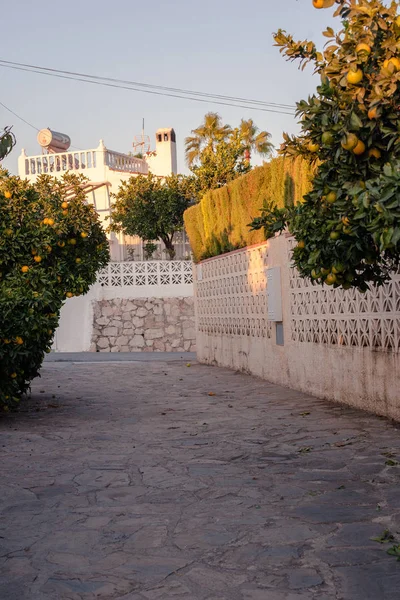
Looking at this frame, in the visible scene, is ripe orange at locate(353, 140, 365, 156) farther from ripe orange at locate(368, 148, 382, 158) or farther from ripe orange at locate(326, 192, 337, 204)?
ripe orange at locate(326, 192, 337, 204)

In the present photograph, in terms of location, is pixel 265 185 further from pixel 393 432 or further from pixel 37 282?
pixel 393 432

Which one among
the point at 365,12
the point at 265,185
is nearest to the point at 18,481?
the point at 365,12

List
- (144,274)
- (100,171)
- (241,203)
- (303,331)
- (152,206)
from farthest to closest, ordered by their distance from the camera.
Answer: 1. (100,171)
2. (152,206)
3. (144,274)
4. (241,203)
5. (303,331)

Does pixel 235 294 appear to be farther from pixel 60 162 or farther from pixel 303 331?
pixel 60 162

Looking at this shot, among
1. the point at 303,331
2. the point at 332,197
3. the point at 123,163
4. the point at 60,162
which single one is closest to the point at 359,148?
the point at 332,197

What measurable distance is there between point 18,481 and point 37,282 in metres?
3.91

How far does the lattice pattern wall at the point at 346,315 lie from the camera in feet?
30.5

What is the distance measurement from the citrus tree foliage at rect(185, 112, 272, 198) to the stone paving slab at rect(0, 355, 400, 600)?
24.8m

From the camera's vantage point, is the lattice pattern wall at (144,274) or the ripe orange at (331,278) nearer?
the ripe orange at (331,278)

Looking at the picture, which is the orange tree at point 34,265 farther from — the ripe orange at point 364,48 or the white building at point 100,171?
the white building at point 100,171

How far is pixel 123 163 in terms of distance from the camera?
37219 millimetres

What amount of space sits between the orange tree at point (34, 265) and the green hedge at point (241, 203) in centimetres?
346

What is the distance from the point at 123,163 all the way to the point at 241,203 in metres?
21.0

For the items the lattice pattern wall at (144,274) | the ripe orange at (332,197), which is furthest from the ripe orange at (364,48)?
the lattice pattern wall at (144,274)
